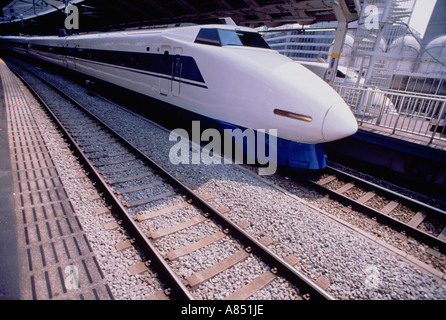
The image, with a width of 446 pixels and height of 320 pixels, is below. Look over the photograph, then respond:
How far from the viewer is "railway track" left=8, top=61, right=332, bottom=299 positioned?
289 centimetres

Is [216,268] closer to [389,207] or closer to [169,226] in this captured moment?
[169,226]

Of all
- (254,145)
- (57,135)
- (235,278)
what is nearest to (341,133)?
(254,145)

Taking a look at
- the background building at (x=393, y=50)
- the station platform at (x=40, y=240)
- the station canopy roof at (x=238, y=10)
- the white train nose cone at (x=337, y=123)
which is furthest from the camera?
the background building at (x=393, y=50)

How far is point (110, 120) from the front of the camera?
27.8 ft

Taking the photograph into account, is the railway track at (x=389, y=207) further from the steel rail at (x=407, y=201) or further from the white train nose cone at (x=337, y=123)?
the white train nose cone at (x=337, y=123)

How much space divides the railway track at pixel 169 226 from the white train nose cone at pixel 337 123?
2.23m

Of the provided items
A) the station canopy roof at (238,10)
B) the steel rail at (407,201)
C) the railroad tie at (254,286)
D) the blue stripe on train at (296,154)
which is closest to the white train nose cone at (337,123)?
the blue stripe on train at (296,154)

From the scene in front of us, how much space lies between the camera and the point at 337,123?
14.7ft

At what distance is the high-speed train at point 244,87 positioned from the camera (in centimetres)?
457

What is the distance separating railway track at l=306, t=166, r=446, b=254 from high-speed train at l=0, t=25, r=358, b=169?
58 centimetres

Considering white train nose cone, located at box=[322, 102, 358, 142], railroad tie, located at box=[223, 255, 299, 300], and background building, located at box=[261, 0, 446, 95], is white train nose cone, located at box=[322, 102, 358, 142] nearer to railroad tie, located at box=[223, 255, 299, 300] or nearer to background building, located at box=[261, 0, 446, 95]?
background building, located at box=[261, 0, 446, 95]

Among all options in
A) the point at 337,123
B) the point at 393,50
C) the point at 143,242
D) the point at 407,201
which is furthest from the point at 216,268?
the point at 393,50

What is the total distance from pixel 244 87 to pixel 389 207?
11.5 ft

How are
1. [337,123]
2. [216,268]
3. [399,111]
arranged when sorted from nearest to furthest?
[216,268], [337,123], [399,111]
